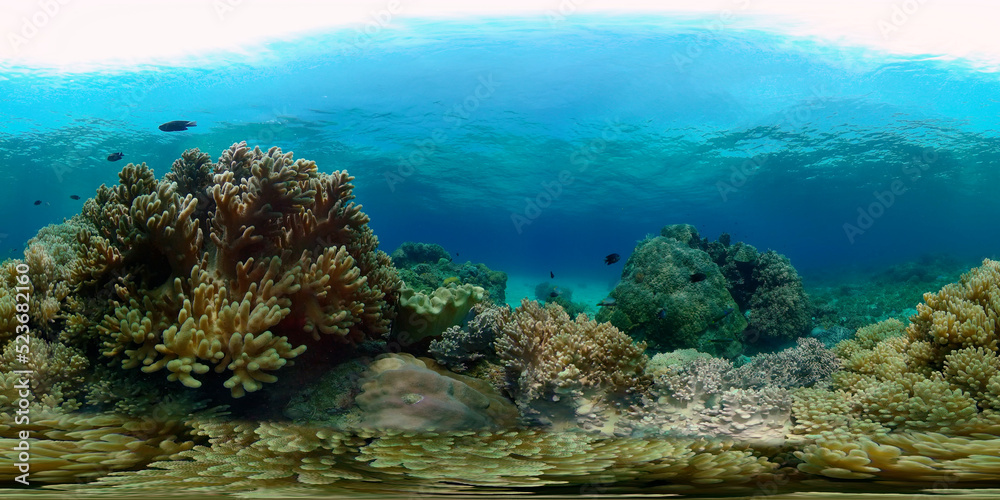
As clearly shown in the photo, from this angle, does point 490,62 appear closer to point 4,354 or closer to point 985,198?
point 4,354

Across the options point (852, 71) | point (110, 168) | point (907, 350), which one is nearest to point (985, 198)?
point (852, 71)

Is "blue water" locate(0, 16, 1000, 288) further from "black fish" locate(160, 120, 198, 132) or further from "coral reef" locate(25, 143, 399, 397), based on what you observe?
"coral reef" locate(25, 143, 399, 397)

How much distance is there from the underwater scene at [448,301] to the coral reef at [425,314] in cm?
3

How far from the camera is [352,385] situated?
353cm

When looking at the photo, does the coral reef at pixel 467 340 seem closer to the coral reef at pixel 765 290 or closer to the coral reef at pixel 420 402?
the coral reef at pixel 420 402

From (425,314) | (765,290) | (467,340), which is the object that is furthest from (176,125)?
(765,290)

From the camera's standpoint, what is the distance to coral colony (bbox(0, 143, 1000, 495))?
2.33m

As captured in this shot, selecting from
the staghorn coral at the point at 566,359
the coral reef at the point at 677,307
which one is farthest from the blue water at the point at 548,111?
the staghorn coral at the point at 566,359

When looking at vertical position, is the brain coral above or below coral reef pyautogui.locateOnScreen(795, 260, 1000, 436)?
above

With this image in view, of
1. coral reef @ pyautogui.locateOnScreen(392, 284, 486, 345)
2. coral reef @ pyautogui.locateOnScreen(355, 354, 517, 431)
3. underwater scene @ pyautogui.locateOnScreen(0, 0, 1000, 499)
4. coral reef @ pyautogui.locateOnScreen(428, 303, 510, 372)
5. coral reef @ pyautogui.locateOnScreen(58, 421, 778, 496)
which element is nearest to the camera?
coral reef @ pyautogui.locateOnScreen(58, 421, 778, 496)

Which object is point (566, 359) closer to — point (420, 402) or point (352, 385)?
point (420, 402)

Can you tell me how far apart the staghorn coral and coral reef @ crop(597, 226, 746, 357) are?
560cm

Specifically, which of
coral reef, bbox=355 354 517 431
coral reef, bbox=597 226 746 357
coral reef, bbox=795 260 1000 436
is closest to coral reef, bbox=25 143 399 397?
coral reef, bbox=355 354 517 431

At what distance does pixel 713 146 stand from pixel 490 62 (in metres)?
19.7
